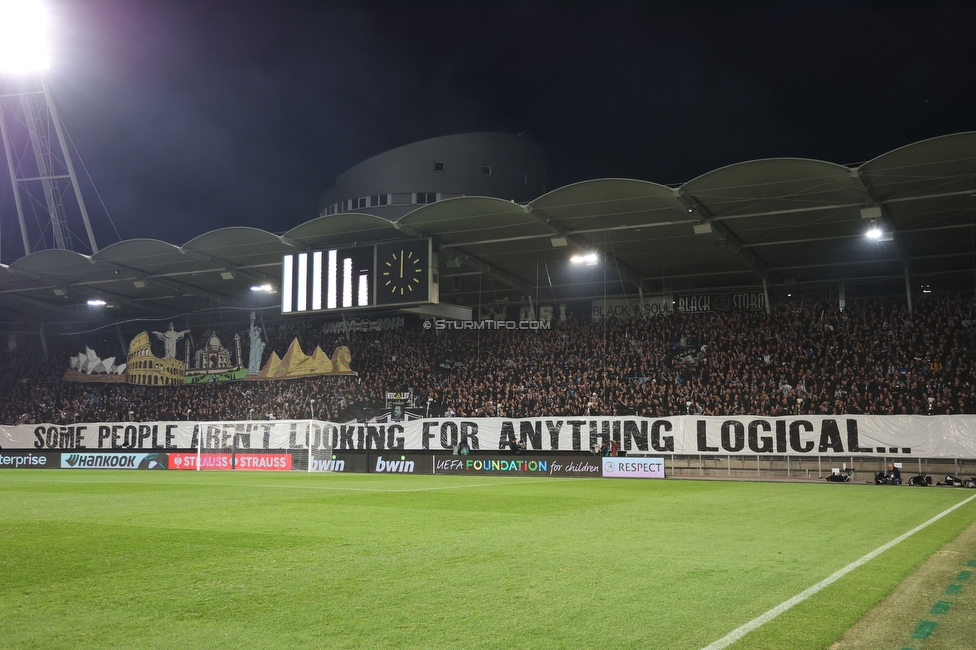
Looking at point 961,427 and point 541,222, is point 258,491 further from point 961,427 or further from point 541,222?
point 961,427

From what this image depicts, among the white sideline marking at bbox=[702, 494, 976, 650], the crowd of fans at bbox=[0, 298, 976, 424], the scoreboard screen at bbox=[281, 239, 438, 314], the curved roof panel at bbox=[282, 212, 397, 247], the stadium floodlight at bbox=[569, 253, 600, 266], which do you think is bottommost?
the white sideline marking at bbox=[702, 494, 976, 650]

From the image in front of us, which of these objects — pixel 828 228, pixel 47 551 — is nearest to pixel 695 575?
pixel 47 551

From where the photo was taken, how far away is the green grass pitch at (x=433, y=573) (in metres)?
5.20

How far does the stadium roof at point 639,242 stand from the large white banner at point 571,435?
7407mm

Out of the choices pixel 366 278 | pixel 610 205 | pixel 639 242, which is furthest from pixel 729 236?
pixel 366 278

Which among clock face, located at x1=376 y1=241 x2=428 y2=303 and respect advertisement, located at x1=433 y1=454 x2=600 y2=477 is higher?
clock face, located at x1=376 y1=241 x2=428 y2=303

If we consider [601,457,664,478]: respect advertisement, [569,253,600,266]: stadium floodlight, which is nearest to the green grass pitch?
[601,457,664,478]: respect advertisement

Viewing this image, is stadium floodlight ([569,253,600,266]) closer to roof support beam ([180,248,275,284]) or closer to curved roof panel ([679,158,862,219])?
curved roof panel ([679,158,862,219])

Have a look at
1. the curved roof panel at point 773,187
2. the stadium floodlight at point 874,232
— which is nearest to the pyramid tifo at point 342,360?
the curved roof panel at point 773,187

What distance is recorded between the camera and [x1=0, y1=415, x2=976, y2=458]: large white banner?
2798 cm

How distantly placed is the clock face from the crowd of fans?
26.9 feet

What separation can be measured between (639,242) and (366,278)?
38.7 feet

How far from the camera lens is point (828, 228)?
106 feet

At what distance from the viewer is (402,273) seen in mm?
32156
